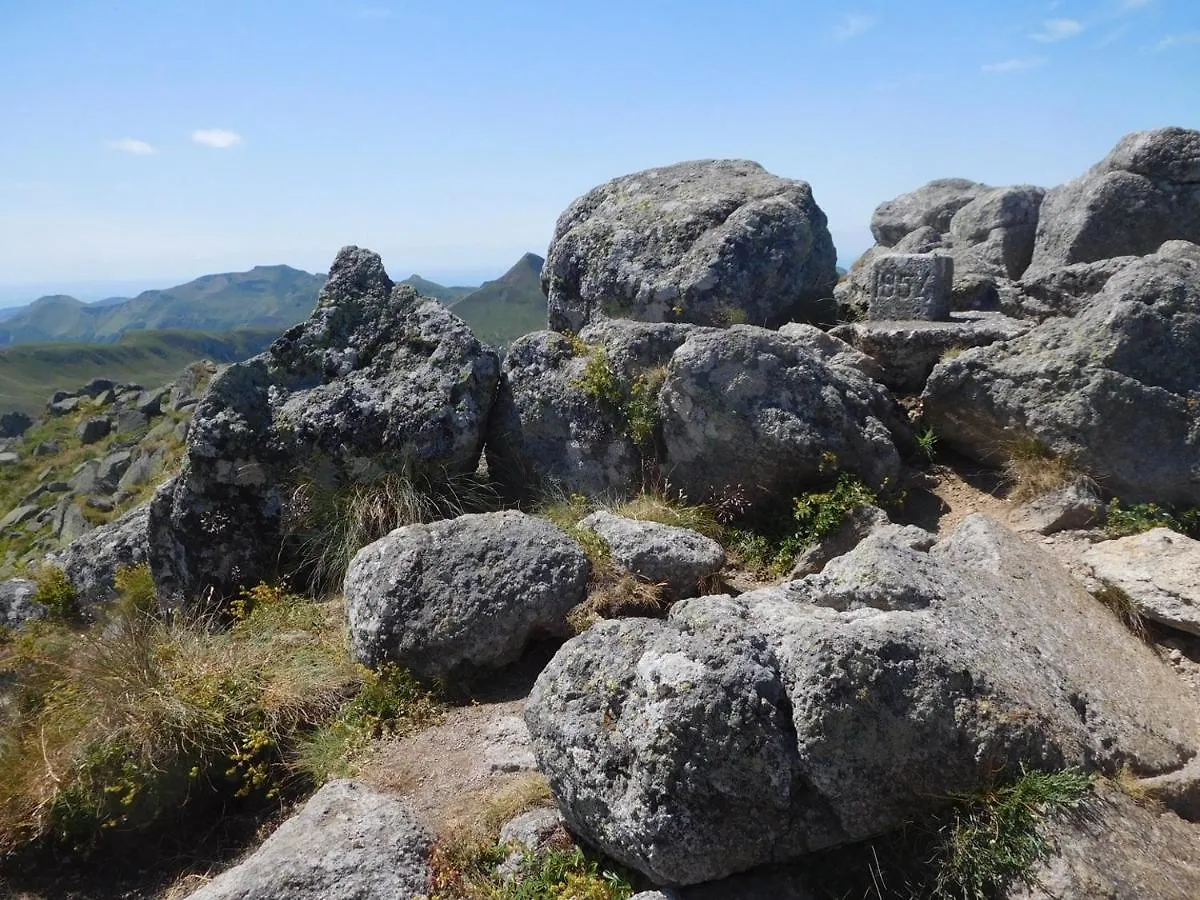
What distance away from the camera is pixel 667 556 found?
8055 mm

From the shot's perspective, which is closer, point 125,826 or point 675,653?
point 675,653

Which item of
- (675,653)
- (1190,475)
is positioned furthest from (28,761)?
(1190,475)

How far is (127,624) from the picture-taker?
8.07m

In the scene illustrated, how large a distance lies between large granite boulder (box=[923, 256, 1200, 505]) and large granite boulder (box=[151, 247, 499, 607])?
6735 millimetres

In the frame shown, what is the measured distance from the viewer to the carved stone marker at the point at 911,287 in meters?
11.4

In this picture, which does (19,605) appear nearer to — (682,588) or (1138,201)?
(682,588)

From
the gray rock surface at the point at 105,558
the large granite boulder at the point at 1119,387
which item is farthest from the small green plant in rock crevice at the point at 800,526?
the gray rock surface at the point at 105,558

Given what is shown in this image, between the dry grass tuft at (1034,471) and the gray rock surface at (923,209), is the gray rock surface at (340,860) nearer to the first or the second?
the dry grass tuft at (1034,471)

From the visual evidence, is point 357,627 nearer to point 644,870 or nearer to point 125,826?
point 125,826

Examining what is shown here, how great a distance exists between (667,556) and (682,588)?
37 centimetres

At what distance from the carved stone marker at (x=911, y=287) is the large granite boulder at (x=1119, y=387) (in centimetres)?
198

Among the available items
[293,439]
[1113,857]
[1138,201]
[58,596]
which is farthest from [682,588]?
[1138,201]

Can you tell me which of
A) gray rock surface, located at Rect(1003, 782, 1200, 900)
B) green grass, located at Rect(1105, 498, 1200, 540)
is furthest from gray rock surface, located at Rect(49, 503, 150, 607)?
green grass, located at Rect(1105, 498, 1200, 540)

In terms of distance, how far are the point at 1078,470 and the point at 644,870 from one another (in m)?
6.75
